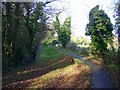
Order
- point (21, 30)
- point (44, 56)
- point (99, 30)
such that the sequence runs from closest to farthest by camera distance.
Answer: point (21, 30)
point (99, 30)
point (44, 56)

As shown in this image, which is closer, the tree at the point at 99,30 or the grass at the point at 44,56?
the tree at the point at 99,30

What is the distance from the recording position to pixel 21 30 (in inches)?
778

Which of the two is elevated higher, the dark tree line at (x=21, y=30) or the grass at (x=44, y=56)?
the dark tree line at (x=21, y=30)

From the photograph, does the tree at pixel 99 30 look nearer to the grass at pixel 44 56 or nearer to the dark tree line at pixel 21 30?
the dark tree line at pixel 21 30

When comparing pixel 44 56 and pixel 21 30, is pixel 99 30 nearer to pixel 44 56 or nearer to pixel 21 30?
pixel 21 30

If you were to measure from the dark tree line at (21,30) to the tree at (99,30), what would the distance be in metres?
4.65

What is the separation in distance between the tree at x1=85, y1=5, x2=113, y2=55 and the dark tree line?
465 centimetres

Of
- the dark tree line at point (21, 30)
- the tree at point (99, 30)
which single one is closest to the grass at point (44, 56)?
the dark tree line at point (21, 30)

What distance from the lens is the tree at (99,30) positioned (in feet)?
76.6

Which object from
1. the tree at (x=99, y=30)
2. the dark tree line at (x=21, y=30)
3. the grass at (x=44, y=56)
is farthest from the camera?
the grass at (x=44, y=56)

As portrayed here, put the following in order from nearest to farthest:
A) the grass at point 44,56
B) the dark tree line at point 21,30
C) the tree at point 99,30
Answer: the dark tree line at point 21,30
the tree at point 99,30
the grass at point 44,56

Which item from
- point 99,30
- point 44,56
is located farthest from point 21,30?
point 44,56

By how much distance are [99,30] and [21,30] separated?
8.04 metres

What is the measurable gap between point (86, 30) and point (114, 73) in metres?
11.7
